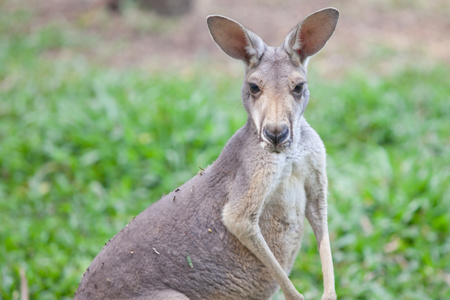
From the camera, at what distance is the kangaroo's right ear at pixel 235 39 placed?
235 cm

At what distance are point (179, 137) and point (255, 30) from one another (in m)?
4.41

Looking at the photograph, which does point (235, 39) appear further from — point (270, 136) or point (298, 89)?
point (270, 136)

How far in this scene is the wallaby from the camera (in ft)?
7.69

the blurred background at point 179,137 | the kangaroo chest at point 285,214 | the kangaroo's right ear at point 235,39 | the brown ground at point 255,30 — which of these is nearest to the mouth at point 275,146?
the kangaroo chest at point 285,214

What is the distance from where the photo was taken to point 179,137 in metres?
5.65

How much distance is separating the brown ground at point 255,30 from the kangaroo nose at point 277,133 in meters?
6.43

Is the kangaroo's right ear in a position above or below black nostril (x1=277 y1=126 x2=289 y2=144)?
above

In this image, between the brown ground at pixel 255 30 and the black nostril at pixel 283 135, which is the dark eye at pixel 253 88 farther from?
the brown ground at pixel 255 30

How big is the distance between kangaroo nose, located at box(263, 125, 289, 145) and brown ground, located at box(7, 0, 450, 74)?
6426mm

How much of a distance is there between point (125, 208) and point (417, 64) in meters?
5.17

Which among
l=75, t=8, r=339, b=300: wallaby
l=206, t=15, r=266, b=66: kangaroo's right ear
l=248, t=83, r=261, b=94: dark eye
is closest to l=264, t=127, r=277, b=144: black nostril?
l=75, t=8, r=339, b=300: wallaby

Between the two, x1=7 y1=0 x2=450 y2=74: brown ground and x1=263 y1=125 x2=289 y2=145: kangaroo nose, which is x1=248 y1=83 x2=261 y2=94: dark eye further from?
x1=7 y1=0 x2=450 y2=74: brown ground

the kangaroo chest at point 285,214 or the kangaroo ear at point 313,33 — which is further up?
the kangaroo ear at point 313,33

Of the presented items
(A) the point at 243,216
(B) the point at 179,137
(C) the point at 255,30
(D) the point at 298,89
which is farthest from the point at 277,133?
(C) the point at 255,30
